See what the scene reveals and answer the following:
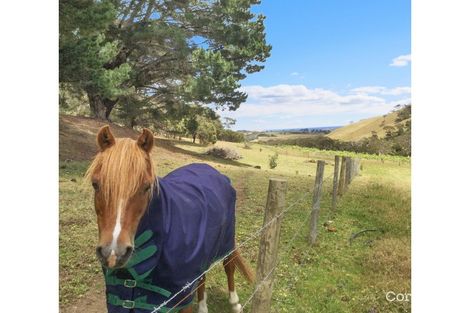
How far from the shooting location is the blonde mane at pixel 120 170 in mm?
1764

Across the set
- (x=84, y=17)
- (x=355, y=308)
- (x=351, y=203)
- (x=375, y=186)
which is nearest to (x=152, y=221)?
(x=355, y=308)

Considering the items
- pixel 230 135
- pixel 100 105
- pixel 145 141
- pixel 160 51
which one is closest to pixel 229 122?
pixel 230 135

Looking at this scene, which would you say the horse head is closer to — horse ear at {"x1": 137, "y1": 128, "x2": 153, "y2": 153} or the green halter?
horse ear at {"x1": 137, "y1": 128, "x2": 153, "y2": 153}

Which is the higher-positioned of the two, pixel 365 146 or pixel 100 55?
pixel 100 55

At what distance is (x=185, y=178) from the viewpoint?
106 inches

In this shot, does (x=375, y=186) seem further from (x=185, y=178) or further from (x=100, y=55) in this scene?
(x=100, y=55)

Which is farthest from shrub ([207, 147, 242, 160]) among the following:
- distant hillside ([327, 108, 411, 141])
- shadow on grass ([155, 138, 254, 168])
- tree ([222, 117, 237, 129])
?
distant hillside ([327, 108, 411, 141])

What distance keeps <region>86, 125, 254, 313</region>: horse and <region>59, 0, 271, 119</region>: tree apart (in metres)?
1.49

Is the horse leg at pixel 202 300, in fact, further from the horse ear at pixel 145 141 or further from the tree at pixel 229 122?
the horse ear at pixel 145 141

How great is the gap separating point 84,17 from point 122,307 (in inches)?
108

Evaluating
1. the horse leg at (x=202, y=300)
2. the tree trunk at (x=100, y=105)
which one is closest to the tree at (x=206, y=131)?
the tree trunk at (x=100, y=105)

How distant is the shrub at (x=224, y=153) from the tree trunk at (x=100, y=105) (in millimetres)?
1042

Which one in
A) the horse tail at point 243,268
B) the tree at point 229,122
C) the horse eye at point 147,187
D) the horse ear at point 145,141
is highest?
the tree at point 229,122

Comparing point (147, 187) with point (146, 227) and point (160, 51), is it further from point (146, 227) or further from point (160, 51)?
point (160, 51)
